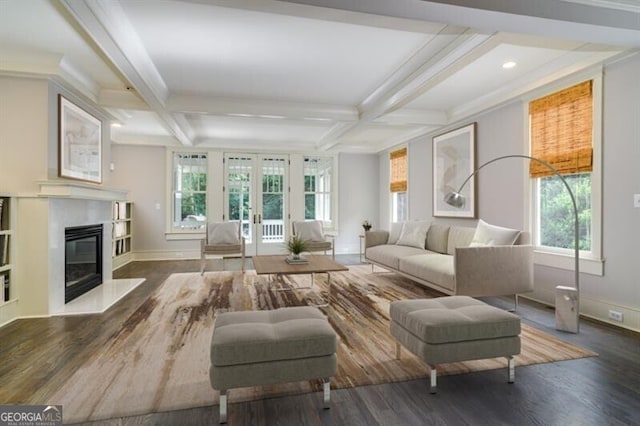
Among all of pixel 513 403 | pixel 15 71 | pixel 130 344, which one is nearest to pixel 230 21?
pixel 15 71

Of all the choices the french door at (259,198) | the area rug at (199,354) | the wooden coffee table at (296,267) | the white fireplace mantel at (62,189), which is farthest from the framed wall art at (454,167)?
the white fireplace mantel at (62,189)

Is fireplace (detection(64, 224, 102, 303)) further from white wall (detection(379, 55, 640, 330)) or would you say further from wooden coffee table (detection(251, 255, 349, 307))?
white wall (detection(379, 55, 640, 330))

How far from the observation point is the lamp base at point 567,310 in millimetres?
2787

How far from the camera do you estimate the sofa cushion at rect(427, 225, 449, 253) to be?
479 cm

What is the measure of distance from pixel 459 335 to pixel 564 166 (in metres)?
2.57

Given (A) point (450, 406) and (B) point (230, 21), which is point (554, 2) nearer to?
(B) point (230, 21)

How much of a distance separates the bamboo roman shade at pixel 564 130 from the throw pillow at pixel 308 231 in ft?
11.2

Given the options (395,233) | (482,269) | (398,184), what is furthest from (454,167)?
(482,269)

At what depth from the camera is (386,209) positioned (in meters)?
7.55

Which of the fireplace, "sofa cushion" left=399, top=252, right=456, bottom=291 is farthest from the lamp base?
the fireplace

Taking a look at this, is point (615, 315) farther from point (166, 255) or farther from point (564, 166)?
point (166, 255)

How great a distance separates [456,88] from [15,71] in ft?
15.6

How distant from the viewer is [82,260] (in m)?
4.11

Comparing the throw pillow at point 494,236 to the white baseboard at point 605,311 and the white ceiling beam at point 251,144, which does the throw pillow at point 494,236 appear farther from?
the white ceiling beam at point 251,144
